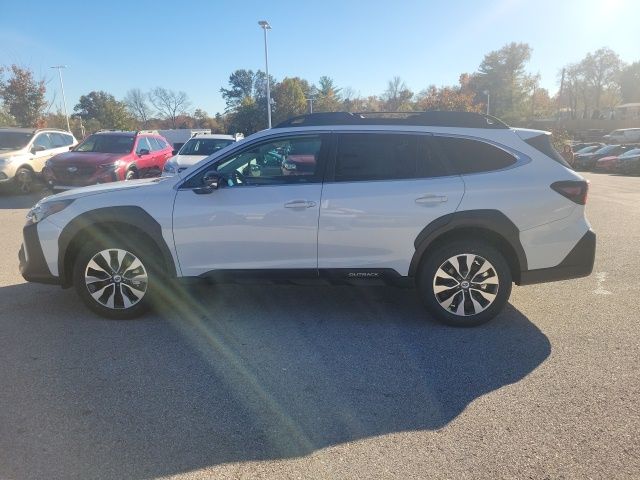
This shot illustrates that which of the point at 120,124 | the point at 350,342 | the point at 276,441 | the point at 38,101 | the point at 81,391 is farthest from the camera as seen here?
the point at 120,124

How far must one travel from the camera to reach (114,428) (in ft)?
9.14

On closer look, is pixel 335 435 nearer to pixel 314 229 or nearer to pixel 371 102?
pixel 314 229

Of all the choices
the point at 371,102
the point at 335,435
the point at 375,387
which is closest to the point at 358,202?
the point at 375,387

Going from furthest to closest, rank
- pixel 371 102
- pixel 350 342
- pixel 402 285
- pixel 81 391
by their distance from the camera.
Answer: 1. pixel 371 102
2. pixel 402 285
3. pixel 350 342
4. pixel 81 391

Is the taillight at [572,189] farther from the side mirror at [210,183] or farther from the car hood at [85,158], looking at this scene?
the car hood at [85,158]

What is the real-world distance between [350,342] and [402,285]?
0.71m

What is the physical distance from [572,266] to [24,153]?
14.1 metres

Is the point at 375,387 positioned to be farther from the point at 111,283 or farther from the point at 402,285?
the point at 111,283

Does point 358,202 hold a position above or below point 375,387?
above

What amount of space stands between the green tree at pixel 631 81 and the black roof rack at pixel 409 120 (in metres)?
99.8

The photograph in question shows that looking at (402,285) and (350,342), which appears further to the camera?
(402,285)

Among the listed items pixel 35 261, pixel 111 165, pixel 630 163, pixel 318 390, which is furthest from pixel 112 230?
pixel 630 163

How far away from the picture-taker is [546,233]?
4.04m

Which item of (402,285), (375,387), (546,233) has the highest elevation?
(546,233)
